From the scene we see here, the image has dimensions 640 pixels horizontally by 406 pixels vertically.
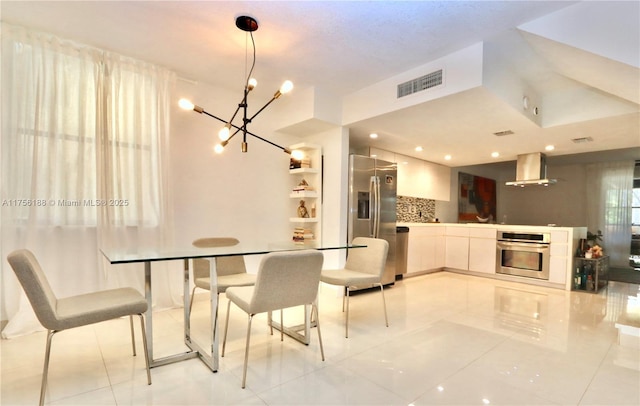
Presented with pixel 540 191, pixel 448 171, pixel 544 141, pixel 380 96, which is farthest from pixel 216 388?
pixel 540 191

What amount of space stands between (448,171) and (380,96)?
3.81 m

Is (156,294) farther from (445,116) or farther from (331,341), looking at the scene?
(445,116)

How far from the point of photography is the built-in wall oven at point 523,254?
4.60 meters

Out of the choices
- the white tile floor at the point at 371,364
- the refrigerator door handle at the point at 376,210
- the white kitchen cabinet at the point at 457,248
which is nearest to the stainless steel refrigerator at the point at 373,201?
the refrigerator door handle at the point at 376,210

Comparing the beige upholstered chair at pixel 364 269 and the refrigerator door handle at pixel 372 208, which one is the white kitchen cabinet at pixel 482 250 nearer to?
the refrigerator door handle at pixel 372 208

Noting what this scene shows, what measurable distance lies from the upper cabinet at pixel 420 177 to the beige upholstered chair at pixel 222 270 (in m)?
2.92

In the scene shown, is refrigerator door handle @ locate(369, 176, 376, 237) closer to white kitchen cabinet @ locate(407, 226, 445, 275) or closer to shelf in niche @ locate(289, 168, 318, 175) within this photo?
shelf in niche @ locate(289, 168, 318, 175)

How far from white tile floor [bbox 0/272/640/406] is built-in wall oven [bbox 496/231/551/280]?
135 cm

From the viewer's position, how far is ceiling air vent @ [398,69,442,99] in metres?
2.84

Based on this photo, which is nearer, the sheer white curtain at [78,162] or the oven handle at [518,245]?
the sheer white curtain at [78,162]

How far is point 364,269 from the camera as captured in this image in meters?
2.92

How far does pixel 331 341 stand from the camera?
246 cm

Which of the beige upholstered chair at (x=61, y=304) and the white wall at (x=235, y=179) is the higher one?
the white wall at (x=235, y=179)

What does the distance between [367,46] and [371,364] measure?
8.31 feet
